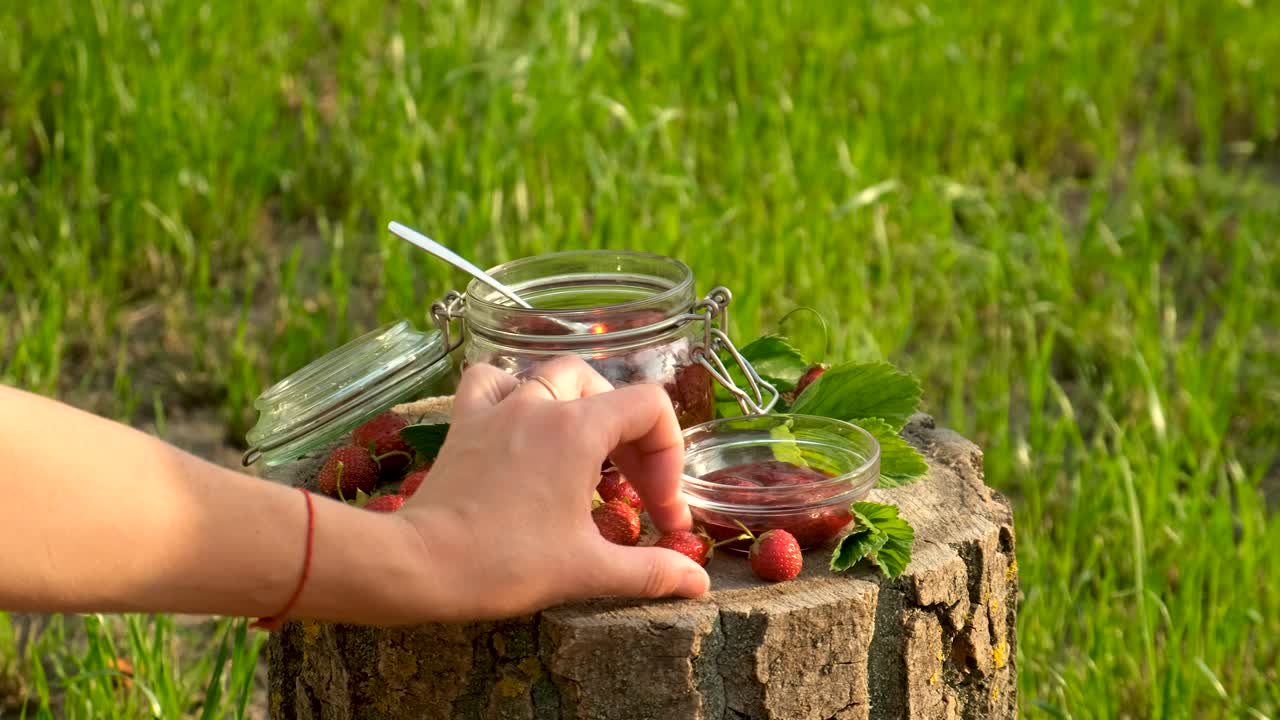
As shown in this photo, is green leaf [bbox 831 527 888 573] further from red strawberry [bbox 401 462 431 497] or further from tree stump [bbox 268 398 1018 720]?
red strawberry [bbox 401 462 431 497]

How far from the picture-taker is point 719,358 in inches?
64.1

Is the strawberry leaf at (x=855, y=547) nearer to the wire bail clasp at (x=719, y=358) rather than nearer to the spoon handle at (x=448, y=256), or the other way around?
the wire bail clasp at (x=719, y=358)


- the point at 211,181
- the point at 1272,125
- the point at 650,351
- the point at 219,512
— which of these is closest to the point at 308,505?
the point at 219,512

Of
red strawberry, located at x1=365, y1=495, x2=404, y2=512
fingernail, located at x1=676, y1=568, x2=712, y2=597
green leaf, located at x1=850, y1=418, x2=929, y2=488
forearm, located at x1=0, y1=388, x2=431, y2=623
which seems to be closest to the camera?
forearm, located at x1=0, y1=388, x2=431, y2=623

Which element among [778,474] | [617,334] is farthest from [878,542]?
[617,334]

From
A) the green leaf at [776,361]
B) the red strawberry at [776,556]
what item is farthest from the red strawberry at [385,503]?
the green leaf at [776,361]

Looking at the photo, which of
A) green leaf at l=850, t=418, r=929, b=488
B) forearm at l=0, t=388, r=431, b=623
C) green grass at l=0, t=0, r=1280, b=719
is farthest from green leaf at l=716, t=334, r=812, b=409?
green grass at l=0, t=0, r=1280, b=719

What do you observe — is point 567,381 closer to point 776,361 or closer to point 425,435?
point 425,435

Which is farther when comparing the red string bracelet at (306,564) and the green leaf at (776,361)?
the green leaf at (776,361)

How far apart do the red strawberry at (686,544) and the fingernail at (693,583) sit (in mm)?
36

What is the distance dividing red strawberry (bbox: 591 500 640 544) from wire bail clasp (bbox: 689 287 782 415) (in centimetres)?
23

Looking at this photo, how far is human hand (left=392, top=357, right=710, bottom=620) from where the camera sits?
1.19 m

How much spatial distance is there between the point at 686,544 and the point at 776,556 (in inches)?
3.5

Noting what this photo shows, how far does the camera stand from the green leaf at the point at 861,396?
162cm
